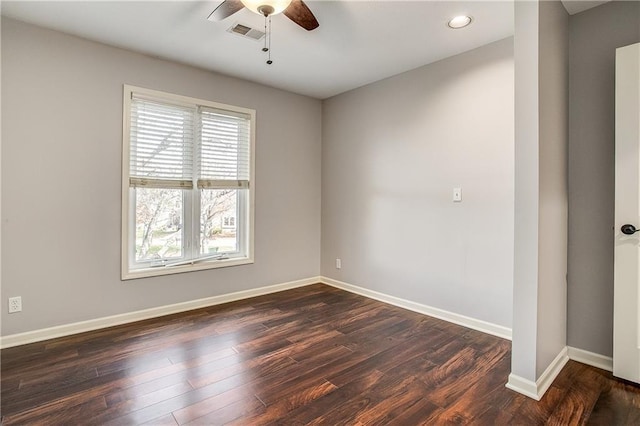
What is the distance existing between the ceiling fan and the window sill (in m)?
2.36

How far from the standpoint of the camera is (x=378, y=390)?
6.73ft

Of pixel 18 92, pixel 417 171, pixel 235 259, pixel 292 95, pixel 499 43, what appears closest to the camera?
pixel 18 92

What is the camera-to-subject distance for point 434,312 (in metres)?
3.36

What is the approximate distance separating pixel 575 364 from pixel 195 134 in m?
3.91

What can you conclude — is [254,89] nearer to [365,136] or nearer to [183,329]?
[365,136]

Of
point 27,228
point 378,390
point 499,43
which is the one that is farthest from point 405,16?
point 27,228

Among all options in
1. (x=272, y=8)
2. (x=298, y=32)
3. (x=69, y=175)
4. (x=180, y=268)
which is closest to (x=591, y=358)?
(x=272, y=8)

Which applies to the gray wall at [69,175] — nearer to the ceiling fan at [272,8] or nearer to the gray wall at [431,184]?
the ceiling fan at [272,8]

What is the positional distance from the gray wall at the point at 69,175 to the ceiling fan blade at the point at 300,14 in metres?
1.80

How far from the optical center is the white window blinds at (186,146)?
3207 millimetres

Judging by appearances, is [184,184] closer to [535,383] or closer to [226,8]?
[226,8]

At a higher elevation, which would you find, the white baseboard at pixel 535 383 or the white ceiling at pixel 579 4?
the white ceiling at pixel 579 4

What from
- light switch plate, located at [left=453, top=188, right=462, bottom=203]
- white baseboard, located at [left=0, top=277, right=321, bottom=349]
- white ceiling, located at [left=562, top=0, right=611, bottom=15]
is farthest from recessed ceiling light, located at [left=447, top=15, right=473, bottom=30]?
white baseboard, located at [left=0, top=277, right=321, bottom=349]

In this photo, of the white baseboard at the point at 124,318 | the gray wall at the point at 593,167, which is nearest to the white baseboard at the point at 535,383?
the gray wall at the point at 593,167
